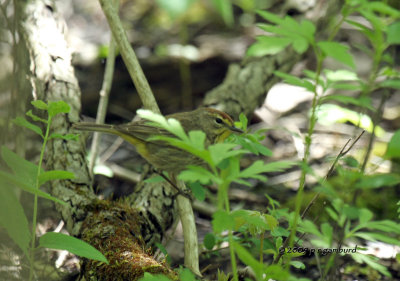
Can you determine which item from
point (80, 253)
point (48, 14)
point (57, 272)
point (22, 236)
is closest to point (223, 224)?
point (80, 253)

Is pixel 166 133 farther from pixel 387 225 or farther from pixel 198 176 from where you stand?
pixel 198 176

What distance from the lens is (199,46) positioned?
24.6 feet

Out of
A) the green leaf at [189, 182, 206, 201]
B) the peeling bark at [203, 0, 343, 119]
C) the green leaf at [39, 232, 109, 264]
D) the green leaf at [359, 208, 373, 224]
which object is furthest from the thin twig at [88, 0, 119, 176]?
the green leaf at [359, 208, 373, 224]

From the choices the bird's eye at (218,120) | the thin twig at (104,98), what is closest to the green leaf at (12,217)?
the thin twig at (104,98)

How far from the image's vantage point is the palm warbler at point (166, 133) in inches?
161

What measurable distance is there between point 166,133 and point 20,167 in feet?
7.63

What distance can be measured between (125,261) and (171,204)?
125 cm

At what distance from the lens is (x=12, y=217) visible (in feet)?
6.95

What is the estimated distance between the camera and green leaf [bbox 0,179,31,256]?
191cm

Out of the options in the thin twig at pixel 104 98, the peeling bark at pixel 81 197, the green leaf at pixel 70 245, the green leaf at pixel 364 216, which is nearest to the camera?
the green leaf at pixel 70 245

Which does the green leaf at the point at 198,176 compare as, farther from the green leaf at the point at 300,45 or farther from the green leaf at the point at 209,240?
the green leaf at the point at 209,240

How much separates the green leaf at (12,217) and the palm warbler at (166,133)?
1.63 m

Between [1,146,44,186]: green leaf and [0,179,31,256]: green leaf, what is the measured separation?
0.39 feet

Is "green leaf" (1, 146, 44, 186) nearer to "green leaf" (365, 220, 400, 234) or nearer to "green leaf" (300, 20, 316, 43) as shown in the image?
"green leaf" (300, 20, 316, 43)
